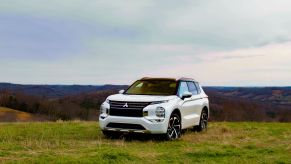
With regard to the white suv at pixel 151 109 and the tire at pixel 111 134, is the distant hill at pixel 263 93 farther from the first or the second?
the tire at pixel 111 134

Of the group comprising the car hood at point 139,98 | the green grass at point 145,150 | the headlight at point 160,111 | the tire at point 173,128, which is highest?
the car hood at point 139,98

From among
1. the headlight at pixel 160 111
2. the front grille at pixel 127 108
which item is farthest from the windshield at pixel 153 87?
the front grille at pixel 127 108

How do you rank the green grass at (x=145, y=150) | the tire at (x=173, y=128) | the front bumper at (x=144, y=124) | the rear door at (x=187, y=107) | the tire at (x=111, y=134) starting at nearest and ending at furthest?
the green grass at (x=145, y=150) → the front bumper at (x=144, y=124) → the tire at (x=173, y=128) → the tire at (x=111, y=134) → the rear door at (x=187, y=107)

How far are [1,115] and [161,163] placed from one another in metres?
60.2

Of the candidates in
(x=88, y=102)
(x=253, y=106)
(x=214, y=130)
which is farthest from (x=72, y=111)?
(x=214, y=130)

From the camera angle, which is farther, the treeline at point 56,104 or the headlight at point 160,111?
the treeline at point 56,104

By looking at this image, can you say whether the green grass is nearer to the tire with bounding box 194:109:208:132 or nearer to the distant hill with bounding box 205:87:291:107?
the tire with bounding box 194:109:208:132

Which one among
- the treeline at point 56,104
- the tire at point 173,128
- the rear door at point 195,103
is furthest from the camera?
the treeline at point 56,104

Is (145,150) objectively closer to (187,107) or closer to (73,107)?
(187,107)

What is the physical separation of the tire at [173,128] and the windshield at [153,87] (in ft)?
2.79

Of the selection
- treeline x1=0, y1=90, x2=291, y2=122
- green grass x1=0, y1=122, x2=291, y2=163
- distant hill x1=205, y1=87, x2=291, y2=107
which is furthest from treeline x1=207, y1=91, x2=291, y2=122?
green grass x1=0, y1=122, x2=291, y2=163

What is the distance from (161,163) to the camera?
844cm

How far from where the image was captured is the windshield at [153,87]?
13383 millimetres

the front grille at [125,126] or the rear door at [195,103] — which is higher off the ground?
the rear door at [195,103]
